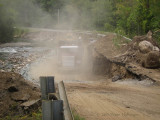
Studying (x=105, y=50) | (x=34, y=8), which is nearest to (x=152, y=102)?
(x=105, y=50)

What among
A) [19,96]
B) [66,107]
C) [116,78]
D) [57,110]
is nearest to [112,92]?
[116,78]

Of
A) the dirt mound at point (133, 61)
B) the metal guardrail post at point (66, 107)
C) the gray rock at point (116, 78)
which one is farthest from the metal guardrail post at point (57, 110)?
the gray rock at point (116, 78)

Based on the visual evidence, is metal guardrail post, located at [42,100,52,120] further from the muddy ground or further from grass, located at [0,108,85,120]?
the muddy ground

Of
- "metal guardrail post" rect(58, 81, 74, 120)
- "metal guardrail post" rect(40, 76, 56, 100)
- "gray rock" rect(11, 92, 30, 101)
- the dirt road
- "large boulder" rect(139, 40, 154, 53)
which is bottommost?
the dirt road

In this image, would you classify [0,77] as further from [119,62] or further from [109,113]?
[119,62]

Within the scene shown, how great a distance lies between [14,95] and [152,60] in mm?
8470

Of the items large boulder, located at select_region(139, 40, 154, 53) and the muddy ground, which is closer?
the muddy ground

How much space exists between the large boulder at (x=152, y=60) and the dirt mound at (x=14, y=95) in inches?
286

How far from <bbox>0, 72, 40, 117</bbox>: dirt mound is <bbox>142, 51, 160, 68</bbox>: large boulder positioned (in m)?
7.26

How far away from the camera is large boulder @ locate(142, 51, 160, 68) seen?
13805 mm

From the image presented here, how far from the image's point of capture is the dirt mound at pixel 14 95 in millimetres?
7809

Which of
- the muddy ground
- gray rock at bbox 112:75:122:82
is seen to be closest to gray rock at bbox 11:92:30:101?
the muddy ground

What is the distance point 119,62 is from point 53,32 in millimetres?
41297

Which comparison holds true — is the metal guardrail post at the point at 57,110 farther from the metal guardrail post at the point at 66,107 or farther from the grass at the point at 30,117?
the grass at the point at 30,117
